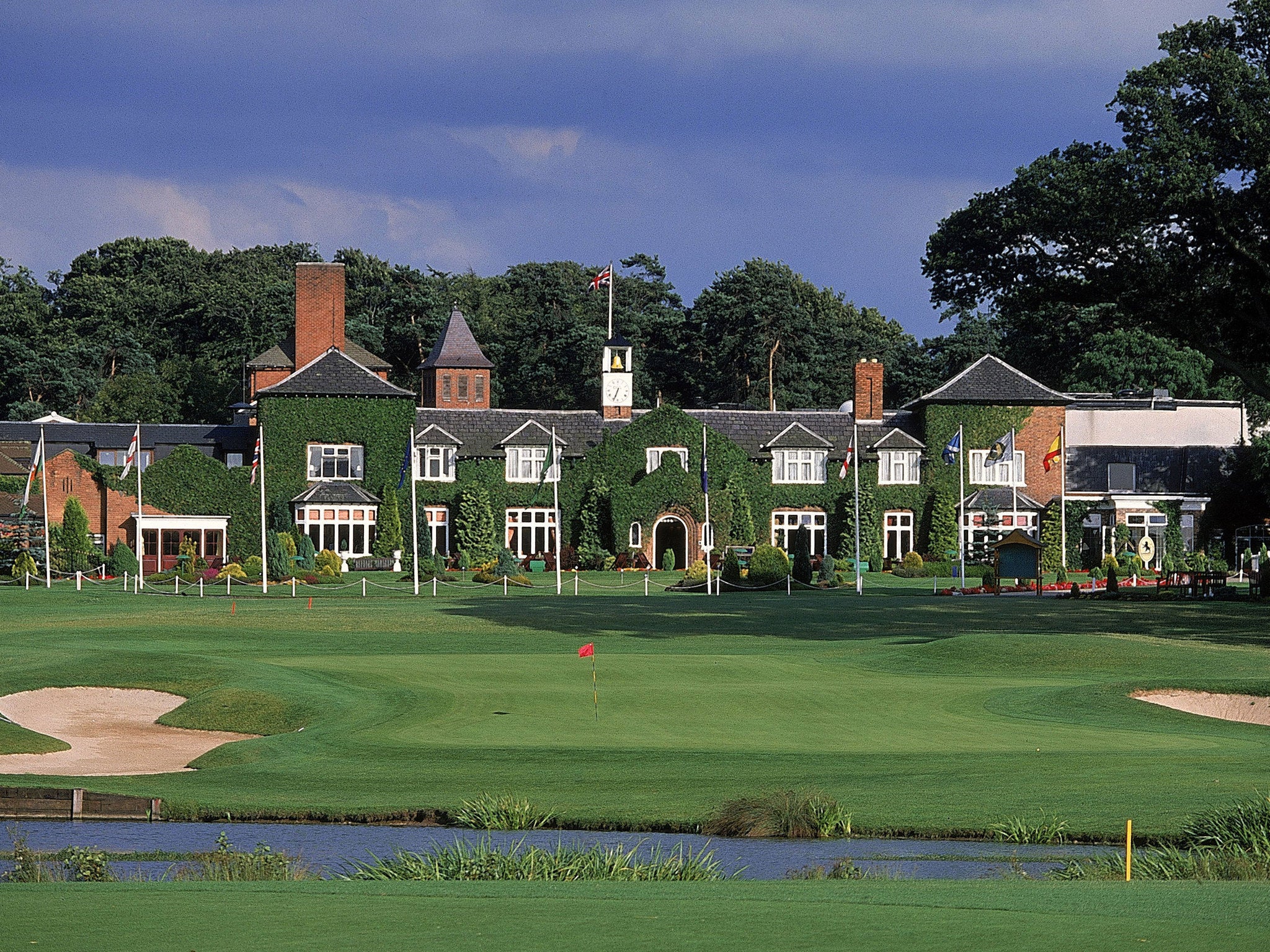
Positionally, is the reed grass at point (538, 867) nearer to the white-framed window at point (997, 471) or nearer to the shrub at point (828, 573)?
the shrub at point (828, 573)

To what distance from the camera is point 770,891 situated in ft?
33.1

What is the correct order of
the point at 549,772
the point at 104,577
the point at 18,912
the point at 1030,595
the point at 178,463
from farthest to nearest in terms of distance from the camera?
the point at 178,463
the point at 104,577
the point at 1030,595
the point at 549,772
the point at 18,912

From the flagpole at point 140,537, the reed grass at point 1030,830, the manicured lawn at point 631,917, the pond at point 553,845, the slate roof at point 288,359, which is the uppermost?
the slate roof at point 288,359

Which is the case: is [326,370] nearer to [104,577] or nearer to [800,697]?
[104,577]

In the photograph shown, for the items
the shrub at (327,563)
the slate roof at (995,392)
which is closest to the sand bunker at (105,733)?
the shrub at (327,563)

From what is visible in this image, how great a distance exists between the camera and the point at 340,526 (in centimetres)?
6756

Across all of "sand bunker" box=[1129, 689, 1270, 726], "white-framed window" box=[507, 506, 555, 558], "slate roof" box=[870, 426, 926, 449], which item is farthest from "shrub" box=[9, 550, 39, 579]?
"sand bunker" box=[1129, 689, 1270, 726]

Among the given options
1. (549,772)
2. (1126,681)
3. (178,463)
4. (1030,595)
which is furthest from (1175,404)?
(549,772)

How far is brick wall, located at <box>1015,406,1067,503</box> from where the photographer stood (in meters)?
72.6

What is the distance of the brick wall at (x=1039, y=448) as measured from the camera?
72.6m

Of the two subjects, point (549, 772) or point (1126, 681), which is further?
point (1126, 681)

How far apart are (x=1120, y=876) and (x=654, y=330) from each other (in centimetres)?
9560

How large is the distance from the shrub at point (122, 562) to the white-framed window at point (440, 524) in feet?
42.9

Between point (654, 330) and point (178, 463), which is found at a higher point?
point (654, 330)
